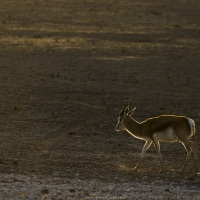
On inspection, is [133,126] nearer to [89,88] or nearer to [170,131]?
[170,131]

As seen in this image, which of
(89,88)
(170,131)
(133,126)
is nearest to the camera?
(170,131)

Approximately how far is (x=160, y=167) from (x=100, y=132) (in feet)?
11.6

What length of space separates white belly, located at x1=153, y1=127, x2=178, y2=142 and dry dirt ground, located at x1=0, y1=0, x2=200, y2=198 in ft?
1.56

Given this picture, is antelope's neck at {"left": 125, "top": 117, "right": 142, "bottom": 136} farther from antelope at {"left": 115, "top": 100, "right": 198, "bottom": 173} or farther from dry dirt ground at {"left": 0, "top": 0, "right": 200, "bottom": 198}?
dry dirt ground at {"left": 0, "top": 0, "right": 200, "bottom": 198}

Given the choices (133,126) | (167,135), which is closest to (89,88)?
(133,126)

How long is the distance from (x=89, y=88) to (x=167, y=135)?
32.4ft

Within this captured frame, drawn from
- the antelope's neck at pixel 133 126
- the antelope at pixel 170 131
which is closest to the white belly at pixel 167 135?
the antelope at pixel 170 131

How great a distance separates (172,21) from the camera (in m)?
49.2

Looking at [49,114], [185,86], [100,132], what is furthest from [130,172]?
[185,86]

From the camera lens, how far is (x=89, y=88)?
2322 cm

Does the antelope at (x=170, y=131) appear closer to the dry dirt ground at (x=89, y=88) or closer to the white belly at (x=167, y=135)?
the white belly at (x=167, y=135)

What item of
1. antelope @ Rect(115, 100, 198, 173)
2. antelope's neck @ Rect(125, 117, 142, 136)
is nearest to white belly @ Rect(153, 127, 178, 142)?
antelope @ Rect(115, 100, 198, 173)

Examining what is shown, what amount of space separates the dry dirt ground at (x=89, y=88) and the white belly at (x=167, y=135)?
47 cm

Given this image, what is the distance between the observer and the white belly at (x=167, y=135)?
1340cm
